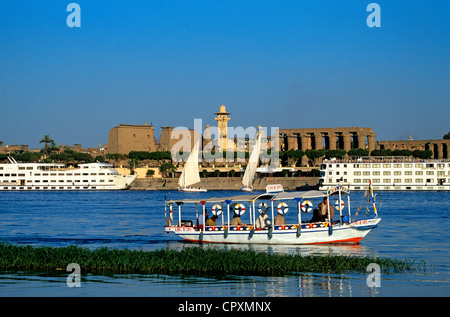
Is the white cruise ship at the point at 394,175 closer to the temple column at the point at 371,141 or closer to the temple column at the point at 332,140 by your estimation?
the temple column at the point at 371,141

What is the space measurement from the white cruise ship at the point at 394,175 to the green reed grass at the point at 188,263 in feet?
277

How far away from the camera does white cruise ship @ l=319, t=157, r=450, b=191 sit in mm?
110125

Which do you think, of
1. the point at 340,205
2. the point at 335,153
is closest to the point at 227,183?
the point at 335,153

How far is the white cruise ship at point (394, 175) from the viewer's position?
361 ft

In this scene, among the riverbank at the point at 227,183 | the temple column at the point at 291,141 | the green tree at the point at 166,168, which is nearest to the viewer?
the riverbank at the point at 227,183

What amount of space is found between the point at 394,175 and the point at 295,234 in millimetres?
79869

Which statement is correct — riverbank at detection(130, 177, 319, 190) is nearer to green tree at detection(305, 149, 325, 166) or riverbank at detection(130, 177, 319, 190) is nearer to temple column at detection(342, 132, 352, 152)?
green tree at detection(305, 149, 325, 166)

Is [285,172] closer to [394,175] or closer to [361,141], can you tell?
[361,141]

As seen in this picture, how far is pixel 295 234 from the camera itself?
33375 millimetres

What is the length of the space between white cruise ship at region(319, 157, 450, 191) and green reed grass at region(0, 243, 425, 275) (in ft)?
277

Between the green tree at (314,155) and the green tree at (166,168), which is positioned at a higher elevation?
the green tree at (314,155)

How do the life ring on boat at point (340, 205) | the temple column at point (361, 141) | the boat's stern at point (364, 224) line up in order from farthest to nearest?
1. the temple column at point (361, 141)
2. the life ring on boat at point (340, 205)
3. the boat's stern at point (364, 224)

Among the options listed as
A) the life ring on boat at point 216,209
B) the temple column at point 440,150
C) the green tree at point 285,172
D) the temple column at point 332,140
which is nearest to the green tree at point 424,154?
the temple column at point 440,150

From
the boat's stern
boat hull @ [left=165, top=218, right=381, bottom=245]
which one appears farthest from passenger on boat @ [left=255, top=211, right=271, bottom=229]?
the boat's stern
